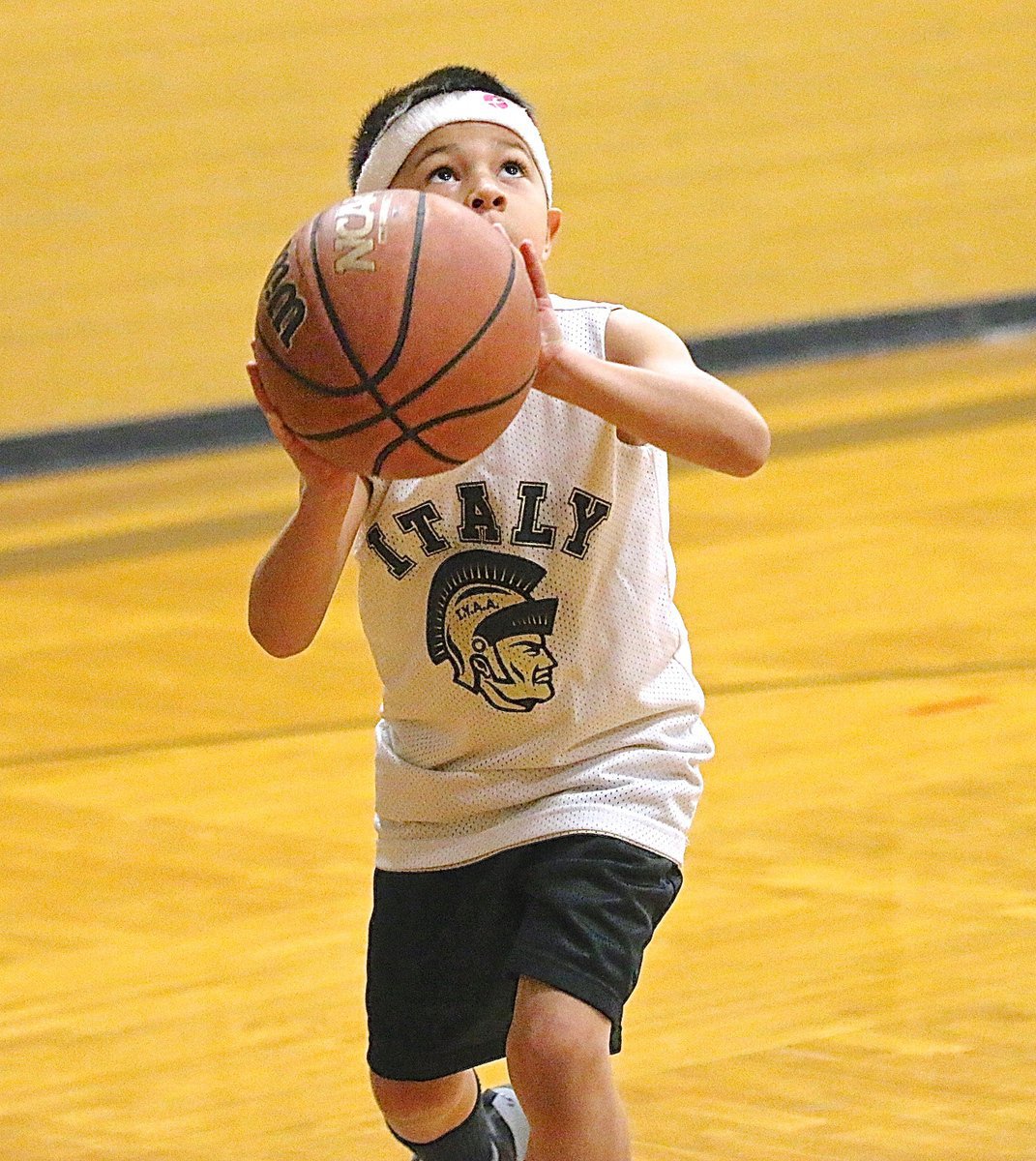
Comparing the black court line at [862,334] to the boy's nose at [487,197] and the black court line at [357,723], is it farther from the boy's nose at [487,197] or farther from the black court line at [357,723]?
the boy's nose at [487,197]

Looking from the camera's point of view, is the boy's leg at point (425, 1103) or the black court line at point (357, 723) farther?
the black court line at point (357, 723)

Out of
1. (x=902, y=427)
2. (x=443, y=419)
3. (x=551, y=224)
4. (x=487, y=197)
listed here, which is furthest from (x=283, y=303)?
(x=902, y=427)

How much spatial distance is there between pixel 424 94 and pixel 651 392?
439 millimetres

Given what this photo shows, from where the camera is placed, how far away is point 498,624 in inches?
98.7

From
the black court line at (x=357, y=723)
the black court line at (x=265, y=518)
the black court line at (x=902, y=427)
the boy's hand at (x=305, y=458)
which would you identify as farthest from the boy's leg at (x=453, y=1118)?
the black court line at (x=902, y=427)

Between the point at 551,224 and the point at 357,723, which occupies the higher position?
the point at 551,224

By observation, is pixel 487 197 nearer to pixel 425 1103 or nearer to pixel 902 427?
pixel 425 1103

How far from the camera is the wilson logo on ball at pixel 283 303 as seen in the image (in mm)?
2207

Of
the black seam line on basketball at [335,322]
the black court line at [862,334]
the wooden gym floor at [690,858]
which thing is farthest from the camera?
the black court line at [862,334]

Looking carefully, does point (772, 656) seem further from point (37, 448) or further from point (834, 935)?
point (37, 448)

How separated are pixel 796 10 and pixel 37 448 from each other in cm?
381

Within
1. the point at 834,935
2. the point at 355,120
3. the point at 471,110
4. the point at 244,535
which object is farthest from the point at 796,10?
the point at 471,110

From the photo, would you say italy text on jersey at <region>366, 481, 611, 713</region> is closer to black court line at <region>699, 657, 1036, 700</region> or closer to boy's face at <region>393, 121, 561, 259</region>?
boy's face at <region>393, 121, 561, 259</region>

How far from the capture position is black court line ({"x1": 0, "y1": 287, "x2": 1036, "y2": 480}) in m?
9.50
